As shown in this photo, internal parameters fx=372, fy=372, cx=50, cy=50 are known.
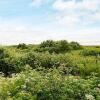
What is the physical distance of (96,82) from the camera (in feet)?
28.9

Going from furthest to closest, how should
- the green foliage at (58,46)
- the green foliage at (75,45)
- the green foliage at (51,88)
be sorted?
1. the green foliage at (75,45)
2. the green foliage at (58,46)
3. the green foliage at (51,88)

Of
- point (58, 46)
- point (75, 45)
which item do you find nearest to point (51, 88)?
point (58, 46)

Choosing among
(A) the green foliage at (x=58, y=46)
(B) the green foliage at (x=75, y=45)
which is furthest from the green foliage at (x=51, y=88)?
(B) the green foliage at (x=75, y=45)

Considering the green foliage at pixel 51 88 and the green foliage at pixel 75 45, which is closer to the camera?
the green foliage at pixel 51 88

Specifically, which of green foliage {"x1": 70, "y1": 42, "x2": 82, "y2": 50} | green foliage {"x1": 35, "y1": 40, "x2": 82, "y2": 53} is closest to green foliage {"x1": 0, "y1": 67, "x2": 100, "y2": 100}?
green foliage {"x1": 35, "y1": 40, "x2": 82, "y2": 53}

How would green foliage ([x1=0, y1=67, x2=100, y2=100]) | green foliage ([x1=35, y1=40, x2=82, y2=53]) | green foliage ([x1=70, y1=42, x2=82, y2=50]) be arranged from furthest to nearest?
1. green foliage ([x1=70, y1=42, x2=82, y2=50])
2. green foliage ([x1=35, y1=40, x2=82, y2=53])
3. green foliage ([x1=0, y1=67, x2=100, y2=100])

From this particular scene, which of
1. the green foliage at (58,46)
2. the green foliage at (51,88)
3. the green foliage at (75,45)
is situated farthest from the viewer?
the green foliage at (75,45)

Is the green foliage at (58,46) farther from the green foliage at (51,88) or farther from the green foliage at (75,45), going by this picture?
the green foliage at (51,88)

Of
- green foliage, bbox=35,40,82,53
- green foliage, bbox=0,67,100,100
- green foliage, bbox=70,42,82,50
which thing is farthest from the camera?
green foliage, bbox=70,42,82,50

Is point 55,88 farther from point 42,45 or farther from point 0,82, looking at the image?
point 42,45

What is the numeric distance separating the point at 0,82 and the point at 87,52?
1922 cm

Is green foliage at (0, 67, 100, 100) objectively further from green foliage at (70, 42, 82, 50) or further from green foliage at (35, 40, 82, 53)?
green foliage at (70, 42, 82, 50)

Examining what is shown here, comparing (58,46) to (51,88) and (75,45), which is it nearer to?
(75,45)

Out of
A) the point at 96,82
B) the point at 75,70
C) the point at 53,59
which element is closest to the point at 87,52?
the point at 53,59
